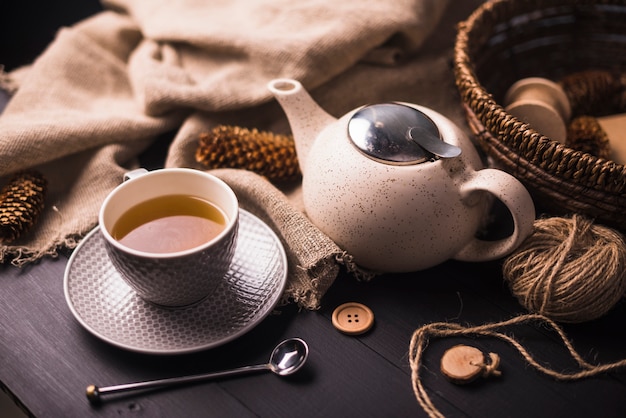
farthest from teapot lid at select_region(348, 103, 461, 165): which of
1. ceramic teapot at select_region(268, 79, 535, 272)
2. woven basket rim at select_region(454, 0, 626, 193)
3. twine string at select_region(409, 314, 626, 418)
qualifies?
twine string at select_region(409, 314, 626, 418)

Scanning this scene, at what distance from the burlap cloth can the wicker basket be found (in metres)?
0.12

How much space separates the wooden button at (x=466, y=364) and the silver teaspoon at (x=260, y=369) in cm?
16

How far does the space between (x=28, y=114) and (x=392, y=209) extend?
25.6 inches

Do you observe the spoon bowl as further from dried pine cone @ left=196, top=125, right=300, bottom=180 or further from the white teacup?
dried pine cone @ left=196, top=125, right=300, bottom=180

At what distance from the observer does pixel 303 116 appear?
2.81 feet

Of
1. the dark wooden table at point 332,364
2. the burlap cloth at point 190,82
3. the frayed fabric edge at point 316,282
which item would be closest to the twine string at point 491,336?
the dark wooden table at point 332,364

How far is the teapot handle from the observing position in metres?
0.71

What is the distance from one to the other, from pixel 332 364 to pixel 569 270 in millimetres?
299

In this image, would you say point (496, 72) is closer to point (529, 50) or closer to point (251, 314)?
point (529, 50)

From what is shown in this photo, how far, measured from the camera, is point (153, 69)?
3.50 ft

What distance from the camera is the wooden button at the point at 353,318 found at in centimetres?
75

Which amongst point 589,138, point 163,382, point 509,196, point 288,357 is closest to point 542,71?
point 589,138

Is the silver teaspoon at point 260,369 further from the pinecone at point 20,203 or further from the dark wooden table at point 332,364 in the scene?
the pinecone at point 20,203

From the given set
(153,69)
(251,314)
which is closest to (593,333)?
(251,314)
